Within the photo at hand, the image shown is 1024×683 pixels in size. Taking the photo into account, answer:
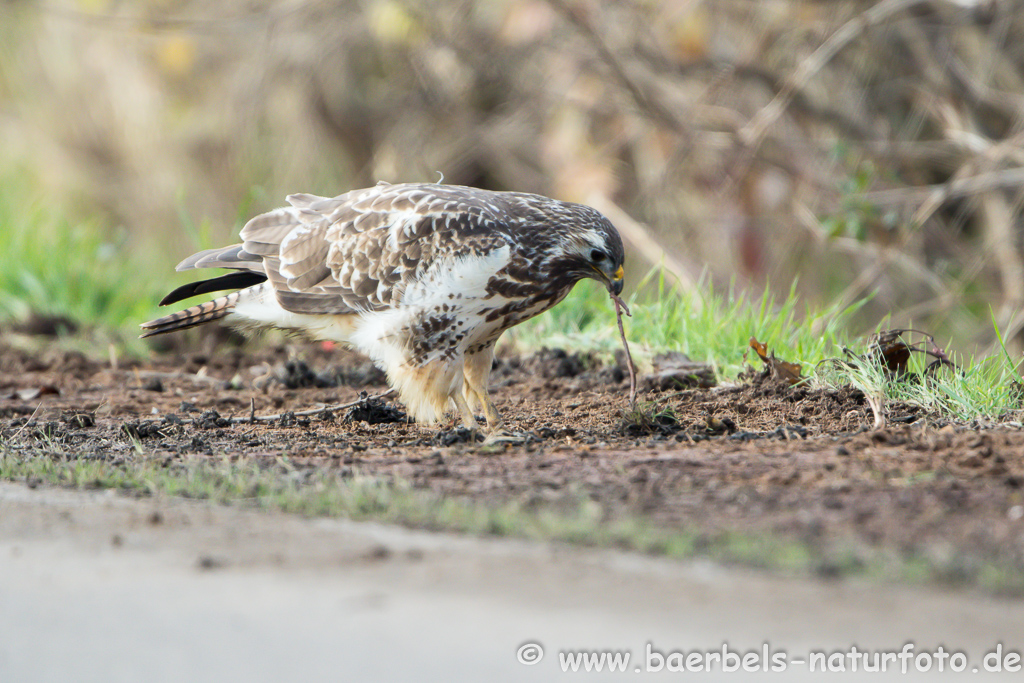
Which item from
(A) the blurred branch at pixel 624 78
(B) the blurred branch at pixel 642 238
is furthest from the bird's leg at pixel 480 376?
(A) the blurred branch at pixel 624 78

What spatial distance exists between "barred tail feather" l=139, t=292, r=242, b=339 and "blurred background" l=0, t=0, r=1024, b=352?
2325 millimetres

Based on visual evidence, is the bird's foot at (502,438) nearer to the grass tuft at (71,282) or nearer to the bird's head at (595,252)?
the bird's head at (595,252)

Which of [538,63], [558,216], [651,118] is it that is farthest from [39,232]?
Result: [558,216]

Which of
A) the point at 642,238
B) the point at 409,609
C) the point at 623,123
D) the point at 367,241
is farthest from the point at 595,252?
the point at 623,123

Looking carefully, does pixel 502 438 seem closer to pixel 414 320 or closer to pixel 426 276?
pixel 414 320

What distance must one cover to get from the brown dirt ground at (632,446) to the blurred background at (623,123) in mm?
1458

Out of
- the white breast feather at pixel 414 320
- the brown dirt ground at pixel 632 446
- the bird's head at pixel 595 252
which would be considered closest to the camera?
the brown dirt ground at pixel 632 446

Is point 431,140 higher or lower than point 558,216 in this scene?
higher

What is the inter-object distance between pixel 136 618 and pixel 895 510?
79.5 inches

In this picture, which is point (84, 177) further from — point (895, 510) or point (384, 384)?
point (895, 510)

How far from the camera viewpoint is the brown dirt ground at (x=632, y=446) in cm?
277

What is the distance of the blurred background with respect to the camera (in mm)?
7512

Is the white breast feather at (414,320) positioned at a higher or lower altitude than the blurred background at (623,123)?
lower

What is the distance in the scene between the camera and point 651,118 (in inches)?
315
